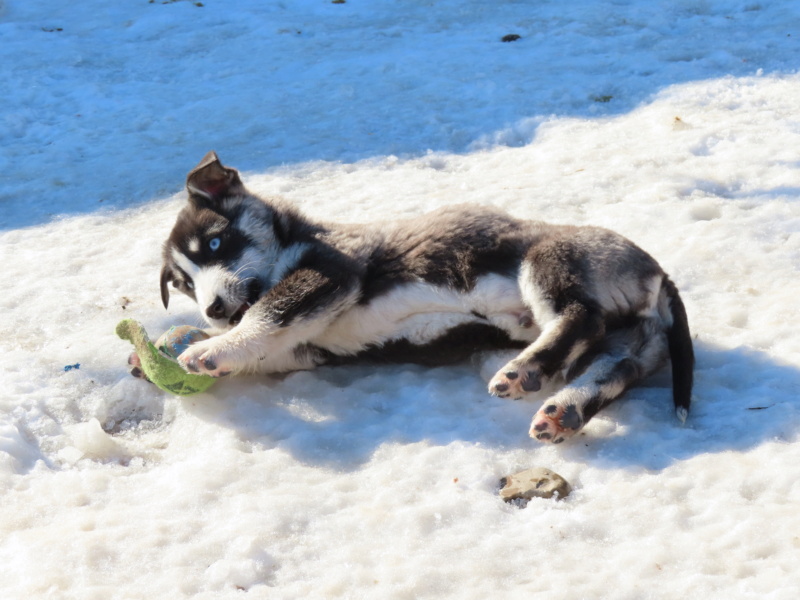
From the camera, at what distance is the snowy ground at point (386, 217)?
2.89 metres

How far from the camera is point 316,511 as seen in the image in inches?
125

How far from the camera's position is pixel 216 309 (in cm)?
427

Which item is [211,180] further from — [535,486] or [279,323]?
[535,486]

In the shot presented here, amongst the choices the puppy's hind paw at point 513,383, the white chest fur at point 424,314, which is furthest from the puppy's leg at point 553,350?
the white chest fur at point 424,314

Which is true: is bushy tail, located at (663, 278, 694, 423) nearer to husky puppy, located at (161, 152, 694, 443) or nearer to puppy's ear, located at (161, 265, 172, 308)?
husky puppy, located at (161, 152, 694, 443)

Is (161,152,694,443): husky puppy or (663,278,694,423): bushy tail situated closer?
(663,278,694,423): bushy tail

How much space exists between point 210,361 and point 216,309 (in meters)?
0.46

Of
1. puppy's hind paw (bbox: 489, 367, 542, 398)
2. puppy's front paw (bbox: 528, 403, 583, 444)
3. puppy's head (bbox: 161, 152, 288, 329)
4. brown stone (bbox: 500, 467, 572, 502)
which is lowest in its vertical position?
brown stone (bbox: 500, 467, 572, 502)

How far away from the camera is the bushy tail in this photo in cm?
358

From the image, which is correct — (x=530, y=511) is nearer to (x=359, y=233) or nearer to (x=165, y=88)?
(x=359, y=233)

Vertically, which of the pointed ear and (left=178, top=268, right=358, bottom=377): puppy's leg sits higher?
the pointed ear

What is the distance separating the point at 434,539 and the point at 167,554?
95 centimetres

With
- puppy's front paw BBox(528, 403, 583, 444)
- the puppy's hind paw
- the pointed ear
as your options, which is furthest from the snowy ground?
the pointed ear

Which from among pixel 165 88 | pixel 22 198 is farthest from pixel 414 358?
pixel 165 88
